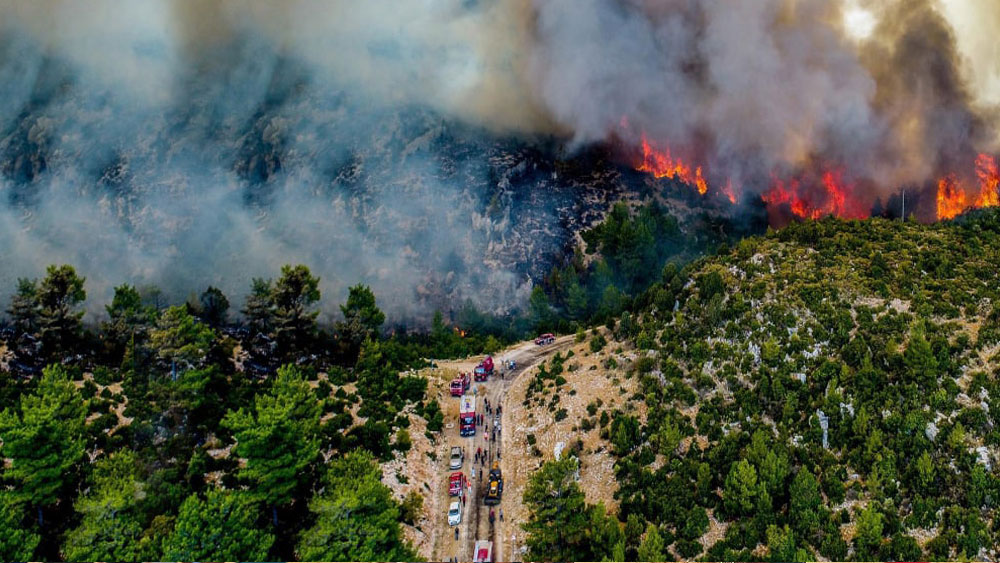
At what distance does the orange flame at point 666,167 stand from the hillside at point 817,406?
70.7 meters

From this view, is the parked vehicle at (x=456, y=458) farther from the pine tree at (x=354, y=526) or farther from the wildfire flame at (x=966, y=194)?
the wildfire flame at (x=966, y=194)

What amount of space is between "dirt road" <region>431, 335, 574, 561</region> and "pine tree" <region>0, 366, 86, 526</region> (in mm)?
37080

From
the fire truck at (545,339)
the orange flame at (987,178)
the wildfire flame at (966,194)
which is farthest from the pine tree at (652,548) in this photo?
the orange flame at (987,178)

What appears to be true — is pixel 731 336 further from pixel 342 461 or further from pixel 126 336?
pixel 126 336

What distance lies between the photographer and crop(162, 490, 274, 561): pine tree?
221 feet

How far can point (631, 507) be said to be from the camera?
77.7 meters

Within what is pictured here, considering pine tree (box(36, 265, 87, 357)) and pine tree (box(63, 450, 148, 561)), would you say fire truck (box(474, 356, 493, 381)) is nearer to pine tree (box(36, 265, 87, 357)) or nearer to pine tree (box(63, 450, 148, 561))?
pine tree (box(63, 450, 148, 561))

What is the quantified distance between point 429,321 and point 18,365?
7670 cm

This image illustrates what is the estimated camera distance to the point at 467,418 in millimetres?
98125

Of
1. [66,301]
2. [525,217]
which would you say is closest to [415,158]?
[525,217]

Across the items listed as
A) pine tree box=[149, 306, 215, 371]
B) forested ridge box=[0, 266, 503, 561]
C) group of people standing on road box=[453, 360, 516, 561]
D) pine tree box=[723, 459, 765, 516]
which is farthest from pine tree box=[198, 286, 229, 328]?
pine tree box=[723, 459, 765, 516]

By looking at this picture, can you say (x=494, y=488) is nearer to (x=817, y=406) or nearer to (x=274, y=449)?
(x=274, y=449)

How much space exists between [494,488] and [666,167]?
11497 cm

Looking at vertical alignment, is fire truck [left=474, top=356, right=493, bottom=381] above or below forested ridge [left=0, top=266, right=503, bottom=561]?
above
